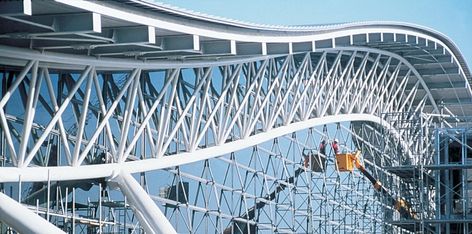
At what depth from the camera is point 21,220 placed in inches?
1243

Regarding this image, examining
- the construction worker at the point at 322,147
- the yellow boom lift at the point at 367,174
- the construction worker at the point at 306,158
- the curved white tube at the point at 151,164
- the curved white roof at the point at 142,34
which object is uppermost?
the curved white roof at the point at 142,34

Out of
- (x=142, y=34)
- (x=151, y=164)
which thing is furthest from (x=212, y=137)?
(x=142, y=34)

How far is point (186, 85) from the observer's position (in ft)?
154

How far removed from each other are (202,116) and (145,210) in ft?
36.5

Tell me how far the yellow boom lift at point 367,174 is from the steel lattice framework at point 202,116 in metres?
0.65

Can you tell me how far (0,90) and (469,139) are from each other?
2402cm

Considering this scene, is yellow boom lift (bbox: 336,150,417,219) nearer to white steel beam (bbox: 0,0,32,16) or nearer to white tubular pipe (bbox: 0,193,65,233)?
white tubular pipe (bbox: 0,193,65,233)

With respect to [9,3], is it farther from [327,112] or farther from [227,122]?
[327,112]

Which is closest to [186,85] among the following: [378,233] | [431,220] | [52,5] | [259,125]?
[259,125]

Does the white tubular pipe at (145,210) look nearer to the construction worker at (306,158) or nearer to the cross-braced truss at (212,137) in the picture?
the cross-braced truss at (212,137)

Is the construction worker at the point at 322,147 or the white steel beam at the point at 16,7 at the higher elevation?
the white steel beam at the point at 16,7

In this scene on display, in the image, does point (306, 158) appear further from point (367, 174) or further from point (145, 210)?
point (145, 210)

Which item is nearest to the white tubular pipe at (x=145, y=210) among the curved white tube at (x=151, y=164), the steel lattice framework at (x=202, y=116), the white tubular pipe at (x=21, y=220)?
the steel lattice framework at (x=202, y=116)

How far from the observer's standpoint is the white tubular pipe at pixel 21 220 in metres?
31.5
